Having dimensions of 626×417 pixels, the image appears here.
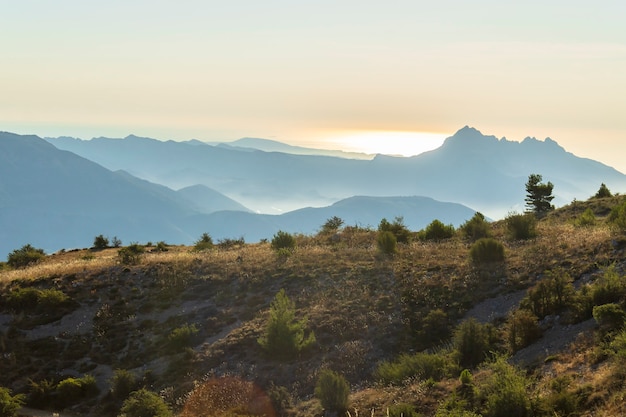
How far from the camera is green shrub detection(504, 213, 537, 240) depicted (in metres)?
31.3

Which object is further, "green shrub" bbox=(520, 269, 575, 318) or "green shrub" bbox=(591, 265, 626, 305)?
"green shrub" bbox=(520, 269, 575, 318)

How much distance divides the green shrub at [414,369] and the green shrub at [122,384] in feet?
35.1

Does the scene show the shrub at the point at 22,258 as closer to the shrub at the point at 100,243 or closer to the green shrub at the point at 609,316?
the shrub at the point at 100,243

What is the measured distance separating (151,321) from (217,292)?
14.3 ft

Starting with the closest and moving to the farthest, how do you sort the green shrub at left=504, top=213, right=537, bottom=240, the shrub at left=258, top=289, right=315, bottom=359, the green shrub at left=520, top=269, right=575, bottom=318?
the green shrub at left=520, top=269, right=575, bottom=318 < the shrub at left=258, top=289, right=315, bottom=359 < the green shrub at left=504, top=213, right=537, bottom=240

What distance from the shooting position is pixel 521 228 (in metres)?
31.5

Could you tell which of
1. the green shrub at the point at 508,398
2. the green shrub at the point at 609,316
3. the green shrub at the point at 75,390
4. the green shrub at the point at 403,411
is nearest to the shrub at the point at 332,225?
the green shrub at the point at 75,390

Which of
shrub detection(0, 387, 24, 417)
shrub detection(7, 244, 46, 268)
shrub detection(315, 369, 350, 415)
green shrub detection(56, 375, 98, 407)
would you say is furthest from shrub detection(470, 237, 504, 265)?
shrub detection(7, 244, 46, 268)

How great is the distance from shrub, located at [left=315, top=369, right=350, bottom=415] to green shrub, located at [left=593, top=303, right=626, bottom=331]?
8.54 m

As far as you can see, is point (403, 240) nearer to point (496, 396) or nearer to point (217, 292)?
point (217, 292)

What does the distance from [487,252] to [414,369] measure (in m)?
12.1

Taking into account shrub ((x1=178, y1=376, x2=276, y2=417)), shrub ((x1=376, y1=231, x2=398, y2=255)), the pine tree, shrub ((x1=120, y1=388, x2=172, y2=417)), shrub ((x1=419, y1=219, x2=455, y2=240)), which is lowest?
shrub ((x1=178, y1=376, x2=276, y2=417))

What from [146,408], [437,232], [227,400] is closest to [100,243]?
[437,232]

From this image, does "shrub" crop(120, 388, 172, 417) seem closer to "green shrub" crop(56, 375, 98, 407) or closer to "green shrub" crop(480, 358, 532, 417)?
"green shrub" crop(56, 375, 98, 407)
